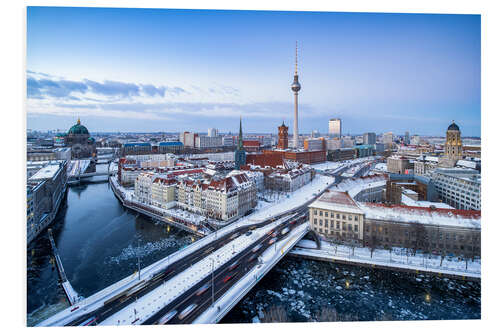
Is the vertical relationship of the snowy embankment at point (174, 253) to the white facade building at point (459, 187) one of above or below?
below

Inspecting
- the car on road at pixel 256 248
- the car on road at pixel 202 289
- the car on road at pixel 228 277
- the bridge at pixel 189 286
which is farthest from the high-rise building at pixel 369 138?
the car on road at pixel 202 289

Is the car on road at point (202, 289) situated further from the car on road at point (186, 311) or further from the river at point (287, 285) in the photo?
the river at point (287, 285)

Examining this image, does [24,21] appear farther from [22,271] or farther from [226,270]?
[226,270]

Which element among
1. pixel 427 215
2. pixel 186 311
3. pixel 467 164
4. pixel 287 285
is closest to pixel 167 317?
pixel 186 311

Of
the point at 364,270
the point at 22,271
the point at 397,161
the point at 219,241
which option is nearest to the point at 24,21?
the point at 22,271

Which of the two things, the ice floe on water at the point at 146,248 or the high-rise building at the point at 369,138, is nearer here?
the ice floe on water at the point at 146,248

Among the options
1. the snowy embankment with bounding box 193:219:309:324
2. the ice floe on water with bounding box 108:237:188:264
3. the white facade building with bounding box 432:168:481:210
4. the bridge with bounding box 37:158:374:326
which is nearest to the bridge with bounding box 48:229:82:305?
the bridge with bounding box 37:158:374:326

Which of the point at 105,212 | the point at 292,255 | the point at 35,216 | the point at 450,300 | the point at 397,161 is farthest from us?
the point at 397,161
